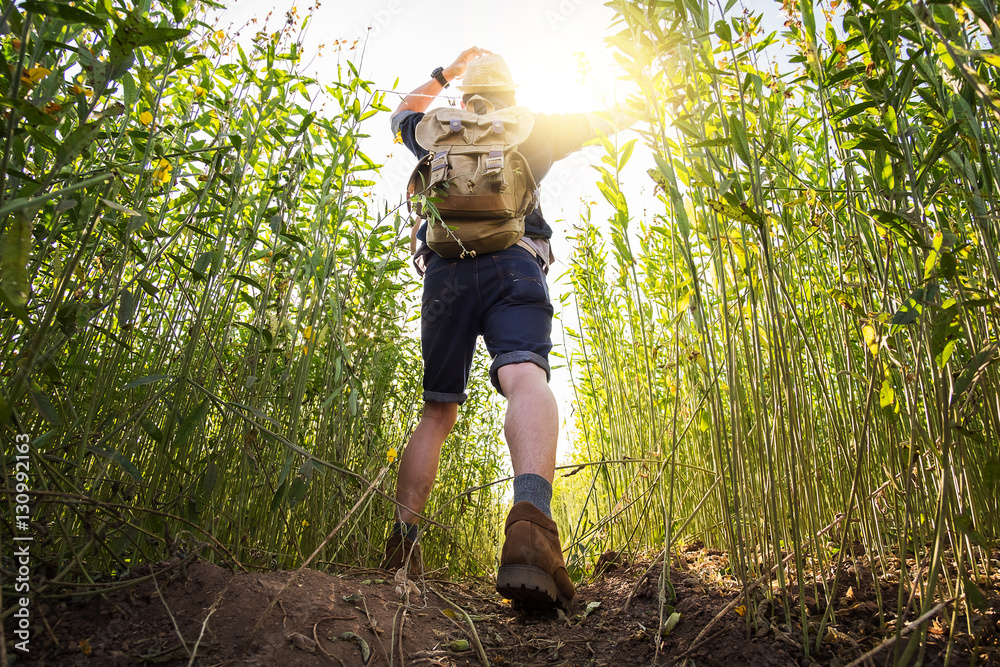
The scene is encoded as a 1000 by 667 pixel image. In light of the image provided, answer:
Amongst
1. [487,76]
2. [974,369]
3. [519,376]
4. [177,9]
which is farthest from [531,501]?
[487,76]

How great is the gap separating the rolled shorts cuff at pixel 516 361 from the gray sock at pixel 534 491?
0.27 metres

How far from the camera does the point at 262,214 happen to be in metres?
1.17

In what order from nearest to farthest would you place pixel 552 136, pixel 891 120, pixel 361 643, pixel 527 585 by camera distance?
pixel 891 120 → pixel 361 643 → pixel 527 585 → pixel 552 136

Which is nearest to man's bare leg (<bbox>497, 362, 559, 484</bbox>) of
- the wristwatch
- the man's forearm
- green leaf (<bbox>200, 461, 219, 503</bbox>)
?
green leaf (<bbox>200, 461, 219, 503</bbox>)

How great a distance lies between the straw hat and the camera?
1.91 metres

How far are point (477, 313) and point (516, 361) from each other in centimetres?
25

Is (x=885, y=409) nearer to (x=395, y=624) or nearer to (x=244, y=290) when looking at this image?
(x=395, y=624)

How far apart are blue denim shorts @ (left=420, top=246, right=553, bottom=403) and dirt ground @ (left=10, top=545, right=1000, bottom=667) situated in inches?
24.5

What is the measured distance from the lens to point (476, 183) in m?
1.53

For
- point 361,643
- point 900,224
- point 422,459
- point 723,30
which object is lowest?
point 361,643

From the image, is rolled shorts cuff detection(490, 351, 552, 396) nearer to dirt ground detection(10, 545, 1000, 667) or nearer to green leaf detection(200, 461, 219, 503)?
dirt ground detection(10, 545, 1000, 667)

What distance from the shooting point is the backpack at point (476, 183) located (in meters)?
1.52

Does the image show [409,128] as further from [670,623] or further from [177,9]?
[670,623]

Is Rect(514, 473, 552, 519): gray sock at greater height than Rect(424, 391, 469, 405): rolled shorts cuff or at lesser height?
lesser
